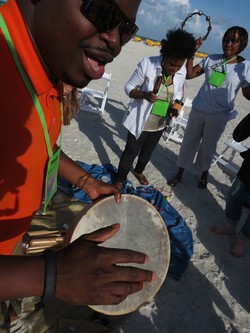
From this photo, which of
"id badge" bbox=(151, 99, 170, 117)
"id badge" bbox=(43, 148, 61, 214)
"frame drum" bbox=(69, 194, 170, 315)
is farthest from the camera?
"id badge" bbox=(151, 99, 170, 117)

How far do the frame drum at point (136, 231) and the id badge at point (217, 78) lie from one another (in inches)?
111

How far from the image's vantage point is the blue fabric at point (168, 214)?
3319 mm

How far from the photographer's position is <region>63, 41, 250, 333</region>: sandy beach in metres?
2.71

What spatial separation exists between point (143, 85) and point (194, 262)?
95.6 inches

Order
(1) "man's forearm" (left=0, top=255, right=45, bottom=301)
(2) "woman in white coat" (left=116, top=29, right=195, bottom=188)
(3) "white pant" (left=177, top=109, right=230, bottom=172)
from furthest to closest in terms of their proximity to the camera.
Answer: (3) "white pant" (left=177, top=109, right=230, bottom=172) < (2) "woman in white coat" (left=116, top=29, right=195, bottom=188) < (1) "man's forearm" (left=0, top=255, right=45, bottom=301)

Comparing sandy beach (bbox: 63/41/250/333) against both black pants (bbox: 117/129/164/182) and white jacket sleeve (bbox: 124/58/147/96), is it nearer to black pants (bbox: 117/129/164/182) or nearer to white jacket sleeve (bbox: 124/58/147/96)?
black pants (bbox: 117/129/164/182)

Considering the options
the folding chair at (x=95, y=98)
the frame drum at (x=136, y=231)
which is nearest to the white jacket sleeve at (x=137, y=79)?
the frame drum at (x=136, y=231)

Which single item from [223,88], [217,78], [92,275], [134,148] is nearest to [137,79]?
[134,148]

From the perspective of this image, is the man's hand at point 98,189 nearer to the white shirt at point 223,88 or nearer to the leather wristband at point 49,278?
the leather wristband at point 49,278

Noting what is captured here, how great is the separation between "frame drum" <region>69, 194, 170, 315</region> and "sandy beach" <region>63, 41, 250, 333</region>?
851mm

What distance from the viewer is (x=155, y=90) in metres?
3.70

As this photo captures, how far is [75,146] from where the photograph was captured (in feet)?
18.1

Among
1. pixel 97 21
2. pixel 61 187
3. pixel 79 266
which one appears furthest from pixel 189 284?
pixel 97 21

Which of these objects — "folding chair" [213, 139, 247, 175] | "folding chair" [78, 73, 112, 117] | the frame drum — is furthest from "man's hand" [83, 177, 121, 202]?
"folding chair" [78, 73, 112, 117]
